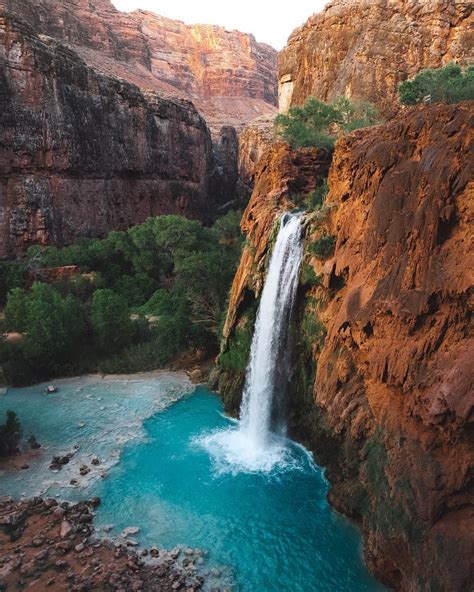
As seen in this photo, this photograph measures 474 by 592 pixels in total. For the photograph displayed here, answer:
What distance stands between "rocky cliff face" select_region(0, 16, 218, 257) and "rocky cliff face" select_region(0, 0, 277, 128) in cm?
3004

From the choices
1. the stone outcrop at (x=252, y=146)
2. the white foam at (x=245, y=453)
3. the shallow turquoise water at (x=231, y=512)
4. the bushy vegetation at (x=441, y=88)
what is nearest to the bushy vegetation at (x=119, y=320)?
the shallow turquoise water at (x=231, y=512)

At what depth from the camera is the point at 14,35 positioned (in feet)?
101

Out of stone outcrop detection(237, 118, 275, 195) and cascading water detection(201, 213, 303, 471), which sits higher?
stone outcrop detection(237, 118, 275, 195)

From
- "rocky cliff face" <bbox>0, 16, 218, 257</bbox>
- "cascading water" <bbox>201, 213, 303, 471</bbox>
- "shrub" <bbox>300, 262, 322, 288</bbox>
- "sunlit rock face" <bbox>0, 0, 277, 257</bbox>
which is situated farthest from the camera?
"sunlit rock face" <bbox>0, 0, 277, 257</bbox>

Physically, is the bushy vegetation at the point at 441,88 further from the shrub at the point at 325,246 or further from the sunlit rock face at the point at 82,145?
the sunlit rock face at the point at 82,145

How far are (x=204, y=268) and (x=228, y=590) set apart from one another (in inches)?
616

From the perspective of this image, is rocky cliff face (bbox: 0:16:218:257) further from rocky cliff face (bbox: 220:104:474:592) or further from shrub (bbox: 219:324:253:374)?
rocky cliff face (bbox: 220:104:474:592)

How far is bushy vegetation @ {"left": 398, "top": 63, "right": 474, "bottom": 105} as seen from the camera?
44.5ft

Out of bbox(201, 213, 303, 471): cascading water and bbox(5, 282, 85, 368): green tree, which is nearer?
bbox(201, 213, 303, 471): cascading water

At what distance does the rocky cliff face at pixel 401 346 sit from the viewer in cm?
732

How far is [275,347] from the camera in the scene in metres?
14.5

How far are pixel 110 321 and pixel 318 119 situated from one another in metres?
14.8

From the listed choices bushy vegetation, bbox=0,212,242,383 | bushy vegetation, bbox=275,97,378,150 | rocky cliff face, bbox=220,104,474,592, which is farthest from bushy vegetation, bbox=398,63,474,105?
bushy vegetation, bbox=0,212,242,383

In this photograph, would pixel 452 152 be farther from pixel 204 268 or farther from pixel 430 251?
pixel 204 268
